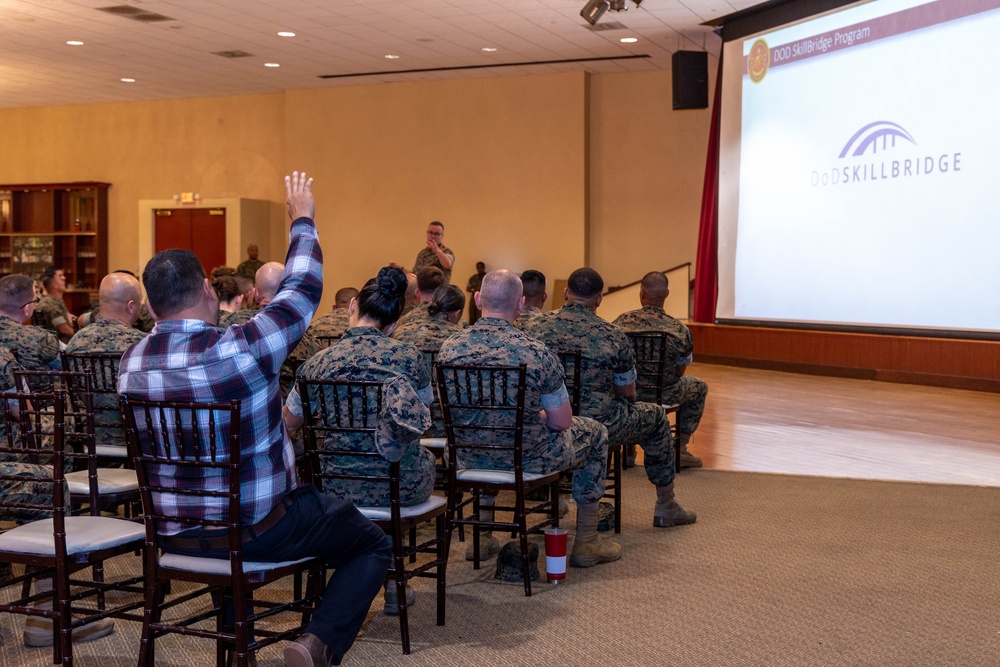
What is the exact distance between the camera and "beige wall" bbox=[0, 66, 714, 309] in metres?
14.0

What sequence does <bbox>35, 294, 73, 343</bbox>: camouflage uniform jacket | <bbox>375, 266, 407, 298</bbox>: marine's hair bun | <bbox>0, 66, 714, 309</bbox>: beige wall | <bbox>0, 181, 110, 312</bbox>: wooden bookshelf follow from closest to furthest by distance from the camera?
<bbox>375, 266, 407, 298</bbox>: marine's hair bun, <bbox>35, 294, 73, 343</bbox>: camouflage uniform jacket, <bbox>0, 66, 714, 309</bbox>: beige wall, <bbox>0, 181, 110, 312</bbox>: wooden bookshelf

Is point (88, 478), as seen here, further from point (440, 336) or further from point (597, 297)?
point (597, 297)

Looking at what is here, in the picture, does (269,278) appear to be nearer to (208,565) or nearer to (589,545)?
(589,545)

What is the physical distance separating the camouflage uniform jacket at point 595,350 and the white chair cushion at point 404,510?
47.6 inches

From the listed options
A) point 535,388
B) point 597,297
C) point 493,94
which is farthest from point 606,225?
point 535,388

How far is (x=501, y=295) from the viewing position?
12.4 feet

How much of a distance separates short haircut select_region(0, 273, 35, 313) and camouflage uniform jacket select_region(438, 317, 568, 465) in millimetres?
2181

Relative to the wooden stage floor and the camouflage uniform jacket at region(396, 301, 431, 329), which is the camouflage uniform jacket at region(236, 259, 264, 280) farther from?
the camouflage uniform jacket at region(396, 301, 431, 329)

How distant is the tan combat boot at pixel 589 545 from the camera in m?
4.07

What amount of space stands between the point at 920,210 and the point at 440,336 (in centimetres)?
603

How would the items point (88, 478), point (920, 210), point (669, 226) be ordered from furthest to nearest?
point (669, 226) → point (920, 210) → point (88, 478)

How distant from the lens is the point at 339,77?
1465 centimetres

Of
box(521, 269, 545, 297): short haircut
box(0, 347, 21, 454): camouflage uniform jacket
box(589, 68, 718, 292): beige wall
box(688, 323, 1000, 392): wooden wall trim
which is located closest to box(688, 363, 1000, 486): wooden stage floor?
box(688, 323, 1000, 392): wooden wall trim

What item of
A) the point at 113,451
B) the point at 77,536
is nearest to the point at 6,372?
the point at 113,451
